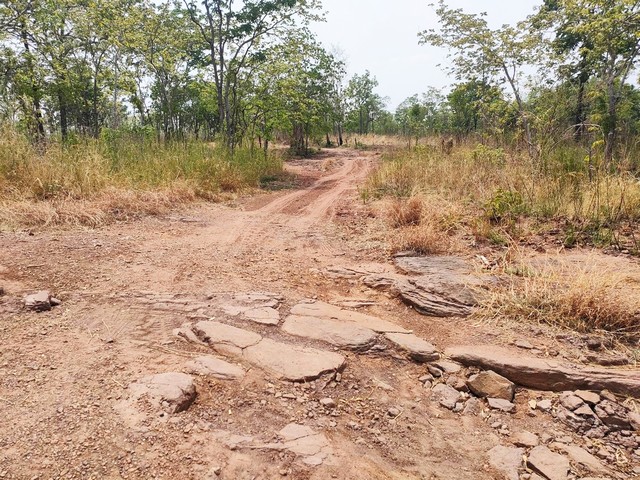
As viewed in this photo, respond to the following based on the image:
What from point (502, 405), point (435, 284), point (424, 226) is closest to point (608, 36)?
point (424, 226)

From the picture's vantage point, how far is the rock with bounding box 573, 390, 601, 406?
2.09 meters

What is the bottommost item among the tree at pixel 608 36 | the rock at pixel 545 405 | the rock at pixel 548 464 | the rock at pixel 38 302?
the rock at pixel 545 405

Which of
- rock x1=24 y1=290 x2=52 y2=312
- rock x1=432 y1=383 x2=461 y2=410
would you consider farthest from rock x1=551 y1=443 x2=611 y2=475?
→ rock x1=24 y1=290 x2=52 y2=312

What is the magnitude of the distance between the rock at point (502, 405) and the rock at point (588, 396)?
39 cm

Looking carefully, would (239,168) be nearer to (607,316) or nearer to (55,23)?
(607,316)

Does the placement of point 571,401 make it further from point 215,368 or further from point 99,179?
point 99,179

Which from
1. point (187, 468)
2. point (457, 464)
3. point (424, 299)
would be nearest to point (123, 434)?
point (187, 468)

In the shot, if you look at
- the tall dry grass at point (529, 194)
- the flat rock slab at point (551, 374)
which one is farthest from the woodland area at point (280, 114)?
the flat rock slab at point (551, 374)

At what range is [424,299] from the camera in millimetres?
3162

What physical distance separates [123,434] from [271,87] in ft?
43.5

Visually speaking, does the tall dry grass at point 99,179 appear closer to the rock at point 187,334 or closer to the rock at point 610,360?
the rock at point 187,334

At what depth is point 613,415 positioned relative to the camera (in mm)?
1995

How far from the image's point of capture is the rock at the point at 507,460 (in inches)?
65.2

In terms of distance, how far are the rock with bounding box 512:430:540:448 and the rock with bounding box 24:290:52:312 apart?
3.12 metres
